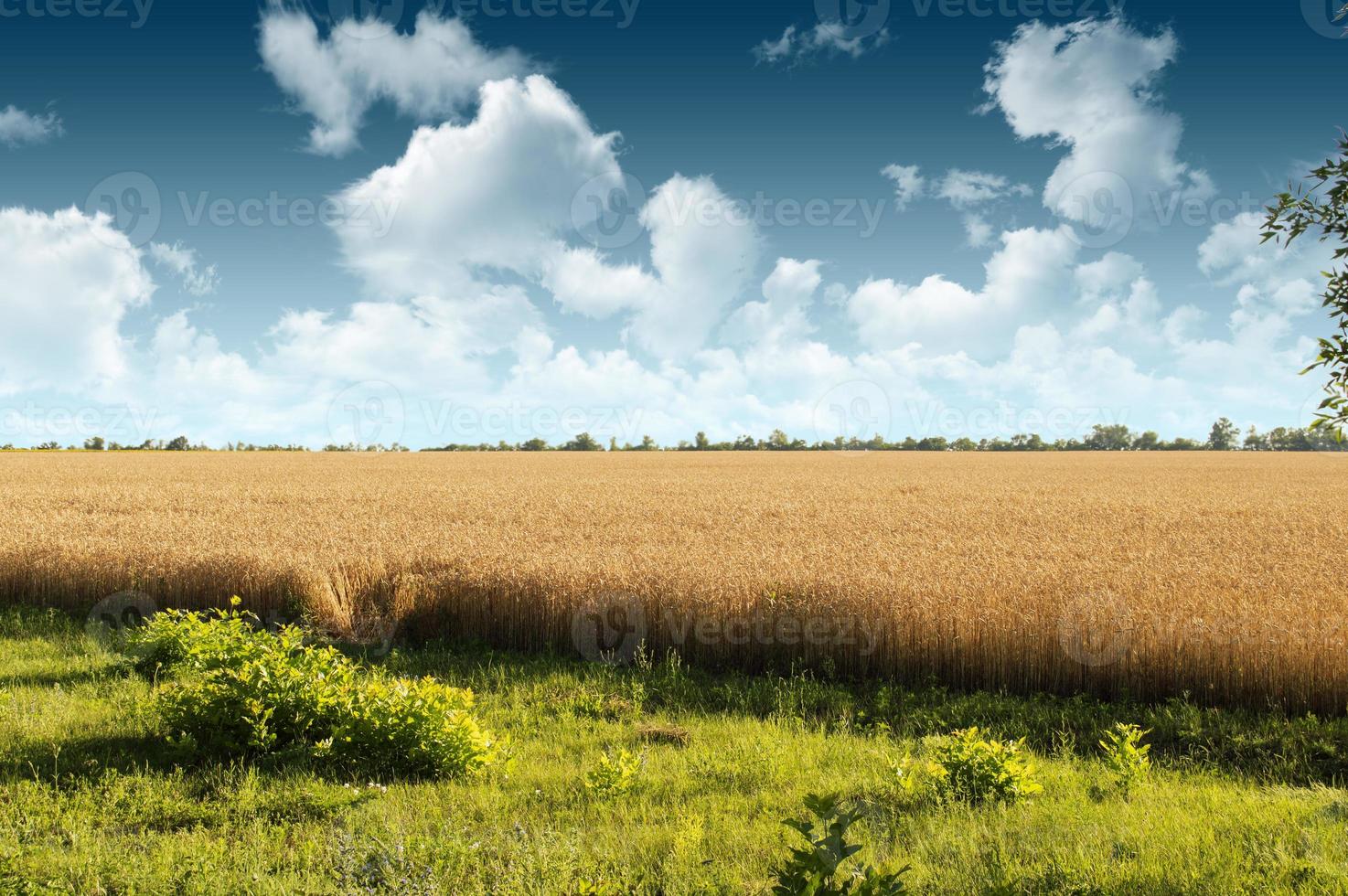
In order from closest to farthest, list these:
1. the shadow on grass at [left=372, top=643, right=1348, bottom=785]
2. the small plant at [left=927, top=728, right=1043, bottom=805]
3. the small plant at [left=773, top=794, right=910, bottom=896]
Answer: the small plant at [left=773, top=794, right=910, bottom=896] → the small plant at [left=927, top=728, right=1043, bottom=805] → the shadow on grass at [left=372, top=643, right=1348, bottom=785]

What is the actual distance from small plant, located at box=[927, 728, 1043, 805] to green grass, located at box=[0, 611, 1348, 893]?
0.56ft

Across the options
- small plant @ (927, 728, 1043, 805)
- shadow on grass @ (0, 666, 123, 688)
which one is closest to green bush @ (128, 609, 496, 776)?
shadow on grass @ (0, 666, 123, 688)

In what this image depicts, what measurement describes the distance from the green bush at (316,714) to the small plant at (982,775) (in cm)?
430

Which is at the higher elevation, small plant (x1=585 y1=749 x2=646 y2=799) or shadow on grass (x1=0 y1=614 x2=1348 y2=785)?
small plant (x1=585 y1=749 x2=646 y2=799)

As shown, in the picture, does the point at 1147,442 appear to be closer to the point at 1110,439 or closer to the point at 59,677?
the point at 1110,439

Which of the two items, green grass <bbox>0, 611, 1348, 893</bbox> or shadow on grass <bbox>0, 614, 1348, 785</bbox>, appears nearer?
green grass <bbox>0, 611, 1348, 893</bbox>

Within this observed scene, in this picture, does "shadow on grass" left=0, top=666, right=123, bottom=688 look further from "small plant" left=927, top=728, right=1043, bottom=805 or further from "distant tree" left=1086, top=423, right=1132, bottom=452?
"distant tree" left=1086, top=423, right=1132, bottom=452

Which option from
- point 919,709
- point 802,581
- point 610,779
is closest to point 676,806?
point 610,779

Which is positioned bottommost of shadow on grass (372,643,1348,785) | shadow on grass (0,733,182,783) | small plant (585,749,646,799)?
shadow on grass (372,643,1348,785)

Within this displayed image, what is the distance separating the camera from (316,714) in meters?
7.78

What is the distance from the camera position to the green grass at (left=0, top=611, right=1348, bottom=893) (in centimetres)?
552

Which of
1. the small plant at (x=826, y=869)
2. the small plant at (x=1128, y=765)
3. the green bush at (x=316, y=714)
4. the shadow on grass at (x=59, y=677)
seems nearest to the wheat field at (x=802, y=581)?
the small plant at (x=1128, y=765)

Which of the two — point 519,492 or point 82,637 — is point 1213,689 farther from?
point 519,492

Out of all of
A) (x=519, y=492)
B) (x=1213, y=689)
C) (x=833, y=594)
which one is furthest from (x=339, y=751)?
(x=519, y=492)
